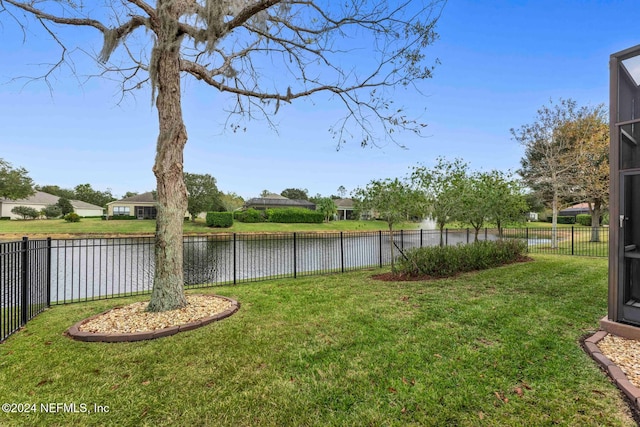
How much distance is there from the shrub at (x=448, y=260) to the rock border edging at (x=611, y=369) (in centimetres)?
384

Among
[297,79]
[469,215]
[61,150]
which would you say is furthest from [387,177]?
[61,150]

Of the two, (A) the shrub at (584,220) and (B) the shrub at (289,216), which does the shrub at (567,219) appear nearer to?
(A) the shrub at (584,220)

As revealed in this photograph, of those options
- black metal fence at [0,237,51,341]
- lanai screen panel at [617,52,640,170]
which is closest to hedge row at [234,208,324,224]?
black metal fence at [0,237,51,341]

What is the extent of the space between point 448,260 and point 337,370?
5.72 m

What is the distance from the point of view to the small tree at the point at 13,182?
31609 millimetres

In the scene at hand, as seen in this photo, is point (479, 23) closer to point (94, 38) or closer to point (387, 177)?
point (387, 177)

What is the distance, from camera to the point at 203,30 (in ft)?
13.3

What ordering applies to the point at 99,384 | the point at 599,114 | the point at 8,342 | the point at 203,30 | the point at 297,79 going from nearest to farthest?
the point at 99,384 < the point at 8,342 < the point at 203,30 < the point at 297,79 < the point at 599,114

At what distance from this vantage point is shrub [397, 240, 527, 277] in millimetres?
7266

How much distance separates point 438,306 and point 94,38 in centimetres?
722

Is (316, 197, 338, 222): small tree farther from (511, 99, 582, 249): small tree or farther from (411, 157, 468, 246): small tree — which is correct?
(411, 157, 468, 246): small tree

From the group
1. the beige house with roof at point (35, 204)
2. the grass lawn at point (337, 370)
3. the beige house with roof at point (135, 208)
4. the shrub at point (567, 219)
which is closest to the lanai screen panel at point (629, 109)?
the grass lawn at point (337, 370)

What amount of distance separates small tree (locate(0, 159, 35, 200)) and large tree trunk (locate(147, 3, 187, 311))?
42.5 meters

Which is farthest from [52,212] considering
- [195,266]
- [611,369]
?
[611,369]
